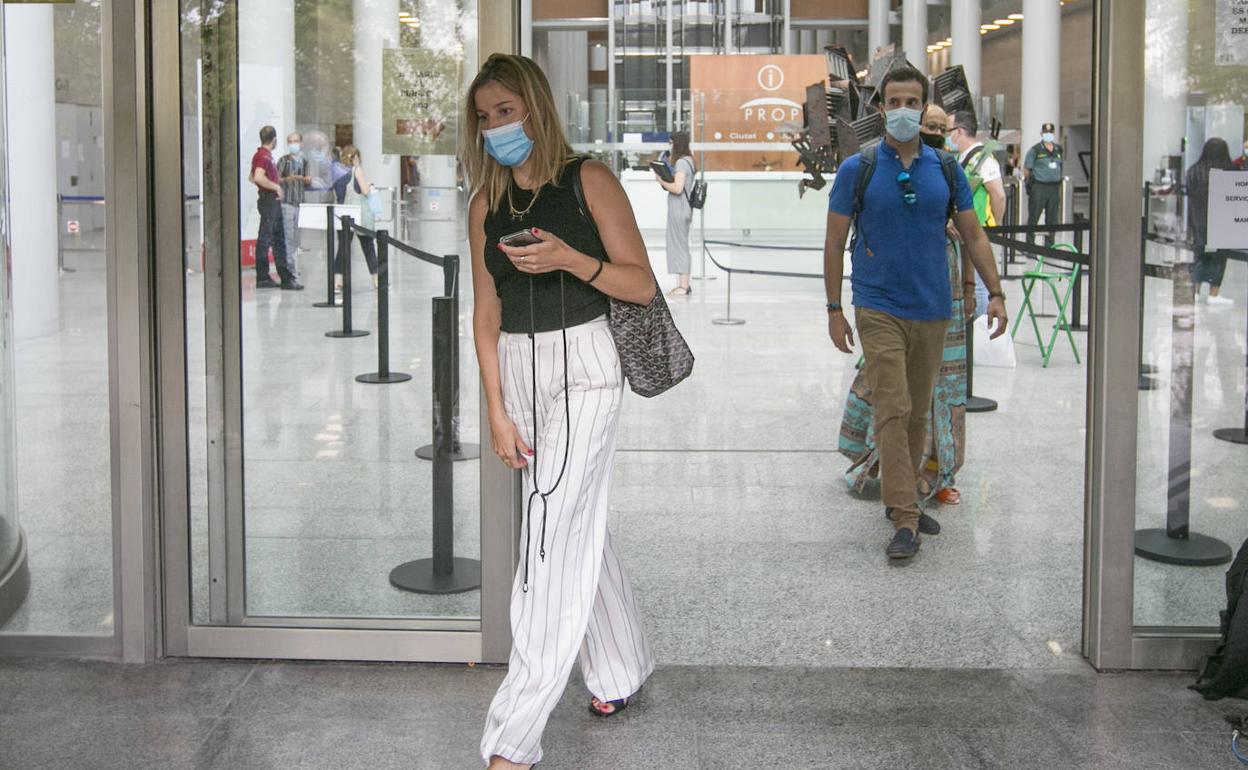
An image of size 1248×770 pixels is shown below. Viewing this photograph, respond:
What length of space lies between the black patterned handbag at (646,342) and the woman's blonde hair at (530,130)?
7 centimetres

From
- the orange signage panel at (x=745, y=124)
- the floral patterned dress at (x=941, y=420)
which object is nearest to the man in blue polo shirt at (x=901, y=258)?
the floral patterned dress at (x=941, y=420)

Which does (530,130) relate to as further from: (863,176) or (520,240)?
(863,176)

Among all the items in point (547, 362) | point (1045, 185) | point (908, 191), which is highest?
point (1045, 185)

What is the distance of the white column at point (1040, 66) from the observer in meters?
26.0

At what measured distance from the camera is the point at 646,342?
323 centimetres

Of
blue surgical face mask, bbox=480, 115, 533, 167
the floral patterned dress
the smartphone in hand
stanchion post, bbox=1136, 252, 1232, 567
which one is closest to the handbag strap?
blue surgical face mask, bbox=480, 115, 533, 167

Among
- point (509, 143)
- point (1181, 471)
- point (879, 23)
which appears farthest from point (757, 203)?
point (509, 143)

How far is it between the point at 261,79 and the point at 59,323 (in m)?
0.95

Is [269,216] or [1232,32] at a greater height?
[1232,32]

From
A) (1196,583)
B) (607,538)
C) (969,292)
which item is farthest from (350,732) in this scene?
(969,292)

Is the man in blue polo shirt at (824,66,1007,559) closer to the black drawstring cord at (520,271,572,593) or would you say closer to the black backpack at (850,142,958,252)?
the black backpack at (850,142,958,252)

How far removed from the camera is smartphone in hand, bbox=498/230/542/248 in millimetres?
2941

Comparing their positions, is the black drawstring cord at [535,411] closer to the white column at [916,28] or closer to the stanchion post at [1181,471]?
the stanchion post at [1181,471]

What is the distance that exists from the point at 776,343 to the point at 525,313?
9079mm
